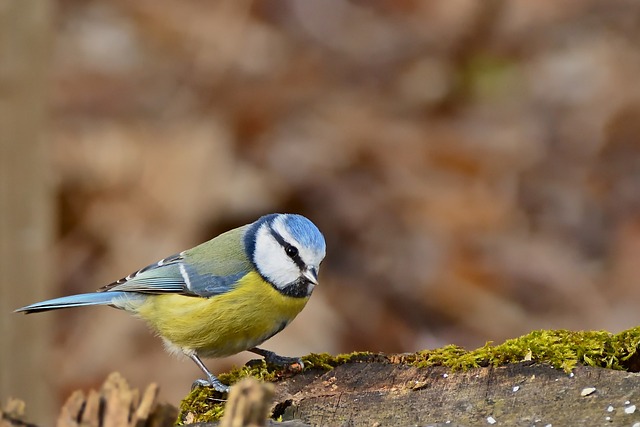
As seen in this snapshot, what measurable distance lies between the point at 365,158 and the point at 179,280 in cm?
257

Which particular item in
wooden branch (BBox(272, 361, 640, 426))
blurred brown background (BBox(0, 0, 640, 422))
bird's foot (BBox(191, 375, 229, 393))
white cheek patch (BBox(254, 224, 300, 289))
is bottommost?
bird's foot (BBox(191, 375, 229, 393))

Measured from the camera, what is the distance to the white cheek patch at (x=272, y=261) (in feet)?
8.55

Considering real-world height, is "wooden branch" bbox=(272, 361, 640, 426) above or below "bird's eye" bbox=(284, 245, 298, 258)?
below

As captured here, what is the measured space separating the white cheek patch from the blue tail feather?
0.48 meters

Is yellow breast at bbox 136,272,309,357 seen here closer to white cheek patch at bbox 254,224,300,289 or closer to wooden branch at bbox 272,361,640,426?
white cheek patch at bbox 254,224,300,289

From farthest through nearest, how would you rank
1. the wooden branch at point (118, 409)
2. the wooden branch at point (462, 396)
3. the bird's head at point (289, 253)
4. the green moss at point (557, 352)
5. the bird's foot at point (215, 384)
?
the bird's head at point (289, 253) → the bird's foot at point (215, 384) → the green moss at point (557, 352) → the wooden branch at point (462, 396) → the wooden branch at point (118, 409)

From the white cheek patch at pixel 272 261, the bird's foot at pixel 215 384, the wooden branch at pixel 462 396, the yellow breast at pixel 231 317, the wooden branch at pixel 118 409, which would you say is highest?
the white cheek patch at pixel 272 261

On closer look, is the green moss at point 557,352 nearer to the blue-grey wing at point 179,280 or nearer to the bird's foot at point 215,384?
the bird's foot at point 215,384

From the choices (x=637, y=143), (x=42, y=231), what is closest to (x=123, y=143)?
(x=42, y=231)

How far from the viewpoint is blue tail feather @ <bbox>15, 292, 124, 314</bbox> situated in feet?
8.69

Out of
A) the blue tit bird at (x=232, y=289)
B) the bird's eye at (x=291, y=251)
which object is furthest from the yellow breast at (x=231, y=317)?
the bird's eye at (x=291, y=251)

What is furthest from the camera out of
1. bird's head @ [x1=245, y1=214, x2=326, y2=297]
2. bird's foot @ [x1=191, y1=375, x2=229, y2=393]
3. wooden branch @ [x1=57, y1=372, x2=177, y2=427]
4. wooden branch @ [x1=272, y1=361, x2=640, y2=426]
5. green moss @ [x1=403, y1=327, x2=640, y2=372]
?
bird's head @ [x1=245, y1=214, x2=326, y2=297]

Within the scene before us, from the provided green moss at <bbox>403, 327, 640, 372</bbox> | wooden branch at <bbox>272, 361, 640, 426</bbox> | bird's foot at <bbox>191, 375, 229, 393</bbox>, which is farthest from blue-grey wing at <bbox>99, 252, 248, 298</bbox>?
green moss at <bbox>403, 327, 640, 372</bbox>

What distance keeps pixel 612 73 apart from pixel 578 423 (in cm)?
432
